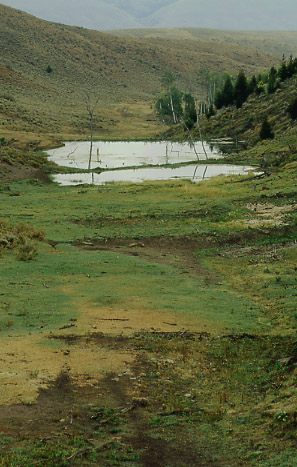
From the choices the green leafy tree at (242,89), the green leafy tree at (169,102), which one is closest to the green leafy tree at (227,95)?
the green leafy tree at (242,89)

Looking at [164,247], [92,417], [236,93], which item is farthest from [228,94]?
[92,417]

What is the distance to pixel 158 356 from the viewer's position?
17391mm

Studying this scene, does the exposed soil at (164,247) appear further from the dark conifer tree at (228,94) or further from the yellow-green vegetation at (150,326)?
the dark conifer tree at (228,94)

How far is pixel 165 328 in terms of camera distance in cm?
1969

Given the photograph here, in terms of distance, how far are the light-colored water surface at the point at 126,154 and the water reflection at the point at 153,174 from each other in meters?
6.48

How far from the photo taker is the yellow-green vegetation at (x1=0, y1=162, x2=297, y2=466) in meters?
12.2

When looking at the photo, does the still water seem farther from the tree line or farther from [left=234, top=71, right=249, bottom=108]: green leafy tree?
[left=234, top=71, right=249, bottom=108]: green leafy tree

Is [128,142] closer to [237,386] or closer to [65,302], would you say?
[65,302]

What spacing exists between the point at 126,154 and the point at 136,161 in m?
10.4

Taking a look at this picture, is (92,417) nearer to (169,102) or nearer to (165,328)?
(165,328)

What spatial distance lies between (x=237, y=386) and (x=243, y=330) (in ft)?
15.3

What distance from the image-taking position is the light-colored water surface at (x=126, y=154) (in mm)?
80312

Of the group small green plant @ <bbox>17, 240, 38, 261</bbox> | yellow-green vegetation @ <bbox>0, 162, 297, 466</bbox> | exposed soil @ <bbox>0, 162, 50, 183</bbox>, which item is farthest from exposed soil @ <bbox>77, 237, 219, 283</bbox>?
exposed soil @ <bbox>0, 162, 50, 183</bbox>

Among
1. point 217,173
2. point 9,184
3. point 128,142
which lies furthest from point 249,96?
point 9,184
